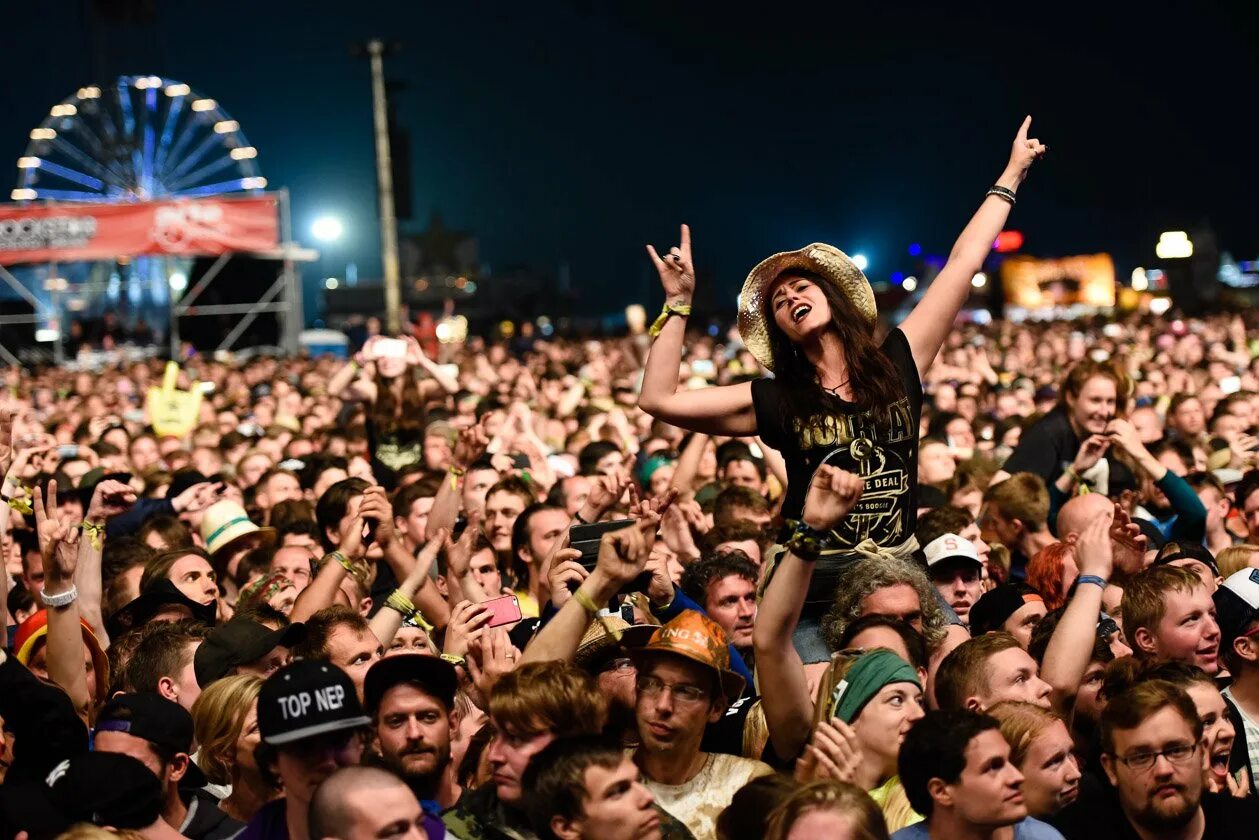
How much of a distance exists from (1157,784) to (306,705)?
2092 millimetres

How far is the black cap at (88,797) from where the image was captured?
12.7 feet

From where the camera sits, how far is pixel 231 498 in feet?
27.8

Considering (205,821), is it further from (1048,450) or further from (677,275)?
→ (1048,450)

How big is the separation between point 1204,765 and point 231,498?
5.27 meters

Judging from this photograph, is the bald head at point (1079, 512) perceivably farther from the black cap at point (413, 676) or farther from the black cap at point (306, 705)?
the black cap at point (306, 705)

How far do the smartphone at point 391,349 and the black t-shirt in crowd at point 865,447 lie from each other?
234 inches

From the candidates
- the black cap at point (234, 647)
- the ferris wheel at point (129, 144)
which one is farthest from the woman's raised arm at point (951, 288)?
the ferris wheel at point (129, 144)

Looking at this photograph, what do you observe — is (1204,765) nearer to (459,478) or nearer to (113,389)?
(459,478)

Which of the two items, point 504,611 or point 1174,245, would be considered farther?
point 1174,245

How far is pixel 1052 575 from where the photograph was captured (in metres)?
6.36

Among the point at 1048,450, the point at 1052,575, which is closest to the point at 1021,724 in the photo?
the point at 1052,575

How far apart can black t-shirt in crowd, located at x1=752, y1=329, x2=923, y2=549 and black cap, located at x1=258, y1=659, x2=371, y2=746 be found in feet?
4.56

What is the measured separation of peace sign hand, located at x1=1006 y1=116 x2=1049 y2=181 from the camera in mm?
5191

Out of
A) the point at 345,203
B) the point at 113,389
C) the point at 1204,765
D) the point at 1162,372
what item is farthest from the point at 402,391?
the point at 345,203
